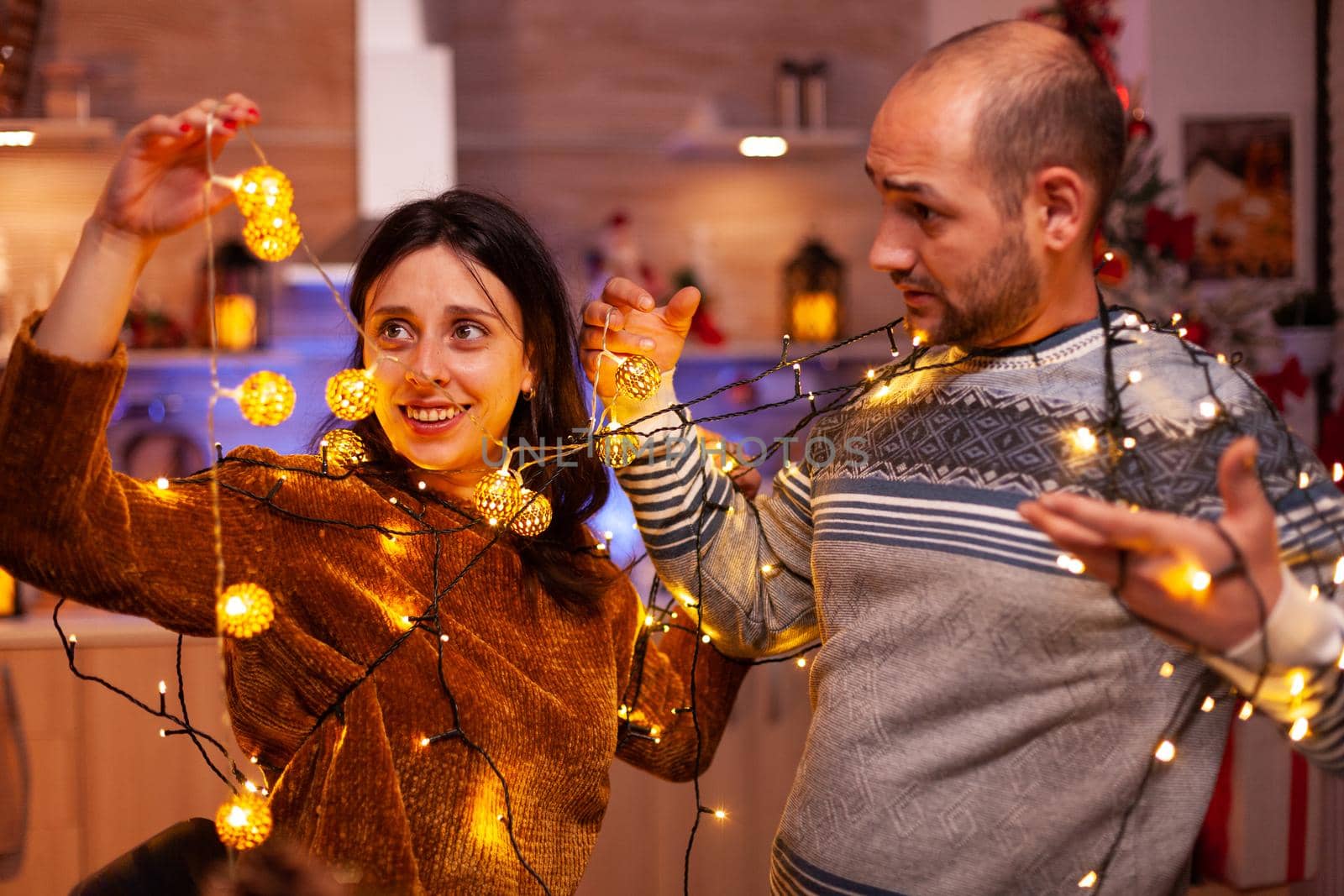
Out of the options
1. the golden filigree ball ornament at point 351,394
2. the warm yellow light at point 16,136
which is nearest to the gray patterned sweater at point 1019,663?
the golden filigree ball ornament at point 351,394

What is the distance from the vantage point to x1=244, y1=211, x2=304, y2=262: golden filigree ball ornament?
0.86 m

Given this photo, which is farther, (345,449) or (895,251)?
(345,449)

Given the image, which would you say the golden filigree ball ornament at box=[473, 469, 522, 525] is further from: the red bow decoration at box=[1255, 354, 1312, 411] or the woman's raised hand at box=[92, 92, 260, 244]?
the red bow decoration at box=[1255, 354, 1312, 411]

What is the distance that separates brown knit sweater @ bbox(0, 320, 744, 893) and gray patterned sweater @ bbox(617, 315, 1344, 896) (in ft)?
0.91

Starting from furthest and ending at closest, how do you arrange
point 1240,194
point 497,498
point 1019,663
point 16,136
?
point 1240,194 → point 16,136 → point 497,498 → point 1019,663

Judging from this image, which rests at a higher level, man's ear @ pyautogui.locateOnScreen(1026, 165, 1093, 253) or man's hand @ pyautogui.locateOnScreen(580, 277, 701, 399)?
man's ear @ pyautogui.locateOnScreen(1026, 165, 1093, 253)

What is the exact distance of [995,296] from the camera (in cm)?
100

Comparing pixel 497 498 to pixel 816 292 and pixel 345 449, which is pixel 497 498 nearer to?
pixel 345 449

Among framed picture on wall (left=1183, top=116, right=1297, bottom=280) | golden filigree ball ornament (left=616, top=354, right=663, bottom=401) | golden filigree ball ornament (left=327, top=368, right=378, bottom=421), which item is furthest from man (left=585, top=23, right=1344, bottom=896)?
framed picture on wall (left=1183, top=116, right=1297, bottom=280)

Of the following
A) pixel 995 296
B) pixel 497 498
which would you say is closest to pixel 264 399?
pixel 497 498

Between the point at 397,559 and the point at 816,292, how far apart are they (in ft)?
6.95

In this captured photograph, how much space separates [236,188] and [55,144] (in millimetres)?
2398

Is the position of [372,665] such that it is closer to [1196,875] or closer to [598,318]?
[598,318]

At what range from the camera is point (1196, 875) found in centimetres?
268
